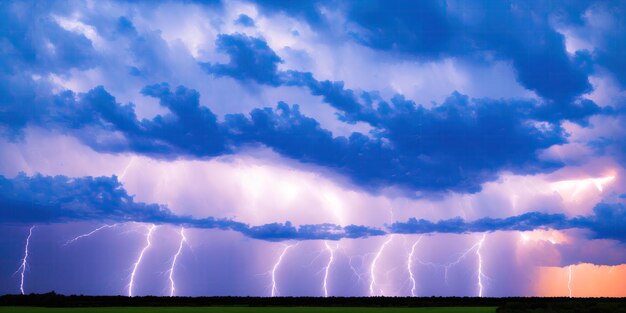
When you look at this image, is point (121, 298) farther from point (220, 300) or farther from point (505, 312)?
point (505, 312)

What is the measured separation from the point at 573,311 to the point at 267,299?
80.6 meters

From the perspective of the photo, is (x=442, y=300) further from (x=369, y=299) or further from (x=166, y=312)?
(x=166, y=312)

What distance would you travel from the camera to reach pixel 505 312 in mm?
50250

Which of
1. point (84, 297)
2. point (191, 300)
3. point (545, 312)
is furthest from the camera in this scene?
point (191, 300)

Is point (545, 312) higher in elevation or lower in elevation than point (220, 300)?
higher

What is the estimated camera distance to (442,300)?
121 meters

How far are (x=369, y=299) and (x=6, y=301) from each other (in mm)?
70086

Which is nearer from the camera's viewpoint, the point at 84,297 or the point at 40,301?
the point at 40,301

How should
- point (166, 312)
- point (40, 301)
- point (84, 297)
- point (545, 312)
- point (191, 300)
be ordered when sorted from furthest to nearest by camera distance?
point (191, 300) → point (84, 297) → point (40, 301) → point (166, 312) → point (545, 312)

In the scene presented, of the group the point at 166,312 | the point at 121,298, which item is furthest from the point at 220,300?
the point at 166,312

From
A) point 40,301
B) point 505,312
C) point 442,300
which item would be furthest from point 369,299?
point 505,312

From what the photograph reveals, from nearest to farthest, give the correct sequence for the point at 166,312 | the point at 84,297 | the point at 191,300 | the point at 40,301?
1. the point at 166,312
2. the point at 40,301
3. the point at 84,297
4. the point at 191,300

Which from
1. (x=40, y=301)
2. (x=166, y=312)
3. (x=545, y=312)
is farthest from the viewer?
(x=40, y=301)

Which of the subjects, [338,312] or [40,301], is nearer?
[338,312]
